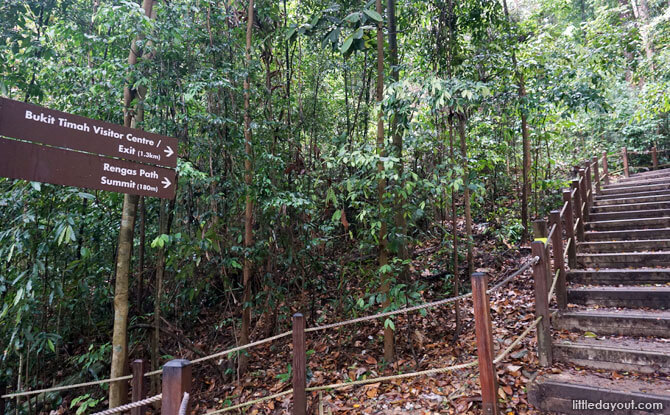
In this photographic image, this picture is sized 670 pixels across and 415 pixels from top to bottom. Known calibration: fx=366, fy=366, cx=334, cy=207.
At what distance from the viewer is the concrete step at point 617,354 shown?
3.07 metres

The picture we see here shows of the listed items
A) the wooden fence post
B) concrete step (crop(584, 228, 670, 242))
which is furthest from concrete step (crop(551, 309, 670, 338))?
the wooden fence post

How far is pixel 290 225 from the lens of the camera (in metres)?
5.07

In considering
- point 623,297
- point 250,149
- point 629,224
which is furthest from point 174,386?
point 629,224

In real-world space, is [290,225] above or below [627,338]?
above

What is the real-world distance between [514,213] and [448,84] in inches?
241

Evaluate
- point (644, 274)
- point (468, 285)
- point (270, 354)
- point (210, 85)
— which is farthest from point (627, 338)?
point (210, 85)

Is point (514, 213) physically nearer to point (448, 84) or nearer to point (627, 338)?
point (627, 338)

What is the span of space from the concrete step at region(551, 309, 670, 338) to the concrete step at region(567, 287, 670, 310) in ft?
0.41

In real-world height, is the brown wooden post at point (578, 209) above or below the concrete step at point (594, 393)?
above

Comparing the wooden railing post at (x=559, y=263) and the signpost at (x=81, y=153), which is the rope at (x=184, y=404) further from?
the wooden railing post at (x=559, y=263)

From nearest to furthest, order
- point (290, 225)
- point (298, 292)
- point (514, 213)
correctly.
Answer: point (290, 225) < point (298, 292) < point (514, 213)

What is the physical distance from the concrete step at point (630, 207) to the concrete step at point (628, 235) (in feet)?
4.52

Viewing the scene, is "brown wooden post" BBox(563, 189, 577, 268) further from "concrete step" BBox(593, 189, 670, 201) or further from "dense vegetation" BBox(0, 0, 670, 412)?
"concrete step" BBox(593, 189, 670, 201)

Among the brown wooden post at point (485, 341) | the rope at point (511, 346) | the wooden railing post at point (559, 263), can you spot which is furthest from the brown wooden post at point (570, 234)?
the brown wooden post at point (485, 341)
